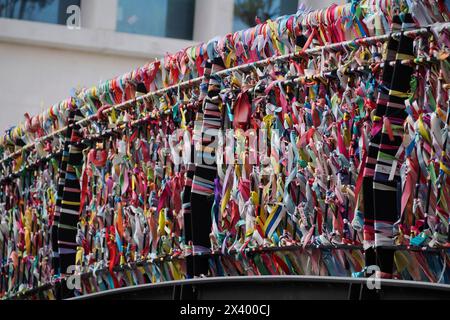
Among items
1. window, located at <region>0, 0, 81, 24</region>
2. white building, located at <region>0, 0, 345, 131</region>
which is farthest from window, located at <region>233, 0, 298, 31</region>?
window, located at <region>0, 0, 81, 24</region>

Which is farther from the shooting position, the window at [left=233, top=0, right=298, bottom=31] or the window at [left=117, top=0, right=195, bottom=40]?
the window at [left=233, top=0, right=298, bottom=31]

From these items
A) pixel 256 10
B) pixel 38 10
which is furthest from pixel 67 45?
pixel 256 10

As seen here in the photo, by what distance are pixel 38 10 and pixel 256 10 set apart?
3146mm

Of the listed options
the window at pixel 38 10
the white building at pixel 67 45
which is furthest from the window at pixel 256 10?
the window at pixel 38 10

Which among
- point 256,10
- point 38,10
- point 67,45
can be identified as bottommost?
point 67,45

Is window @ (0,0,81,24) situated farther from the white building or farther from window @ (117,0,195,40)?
window @ (117,0,195,40)

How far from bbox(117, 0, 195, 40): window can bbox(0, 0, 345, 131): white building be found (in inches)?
0.8

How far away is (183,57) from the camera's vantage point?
852 cm

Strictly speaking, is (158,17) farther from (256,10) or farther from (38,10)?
(38,10)

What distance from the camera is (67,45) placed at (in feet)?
60.3

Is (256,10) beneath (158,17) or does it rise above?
above

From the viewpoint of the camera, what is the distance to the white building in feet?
59.6

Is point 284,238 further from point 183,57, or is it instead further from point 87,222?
point 87,222
